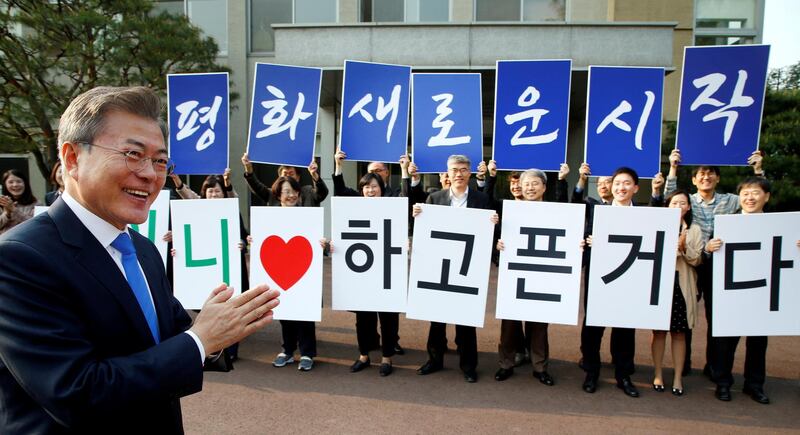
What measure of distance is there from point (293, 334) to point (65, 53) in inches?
342

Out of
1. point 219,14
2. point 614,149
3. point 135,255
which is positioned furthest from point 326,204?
point 135,255

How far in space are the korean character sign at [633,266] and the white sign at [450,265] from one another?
0.93 metres

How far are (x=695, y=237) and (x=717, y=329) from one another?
77 centimetres

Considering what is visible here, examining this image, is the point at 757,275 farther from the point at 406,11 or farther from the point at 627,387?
the point at 406,11

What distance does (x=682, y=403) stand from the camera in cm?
402

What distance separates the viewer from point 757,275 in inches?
154

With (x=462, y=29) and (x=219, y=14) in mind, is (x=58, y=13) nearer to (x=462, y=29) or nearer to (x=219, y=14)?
(x=219, y=14)

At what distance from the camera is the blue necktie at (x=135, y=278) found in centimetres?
135

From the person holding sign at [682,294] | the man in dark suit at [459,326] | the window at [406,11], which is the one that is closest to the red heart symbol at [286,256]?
the man in dark suit at [459,326]

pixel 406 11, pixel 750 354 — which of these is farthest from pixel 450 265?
pixel 406 11

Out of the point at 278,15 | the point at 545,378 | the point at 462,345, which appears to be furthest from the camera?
the point at 278,15

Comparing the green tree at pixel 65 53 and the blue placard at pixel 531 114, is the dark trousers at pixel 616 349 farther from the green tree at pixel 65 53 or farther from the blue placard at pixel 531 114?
the green tree at pixel 65 53

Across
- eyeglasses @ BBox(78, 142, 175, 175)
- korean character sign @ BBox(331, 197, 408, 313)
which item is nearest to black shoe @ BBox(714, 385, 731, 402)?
korean character sign @ BBox(331, 197, 408, 313)

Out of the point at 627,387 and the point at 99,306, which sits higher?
the point at 99,306
